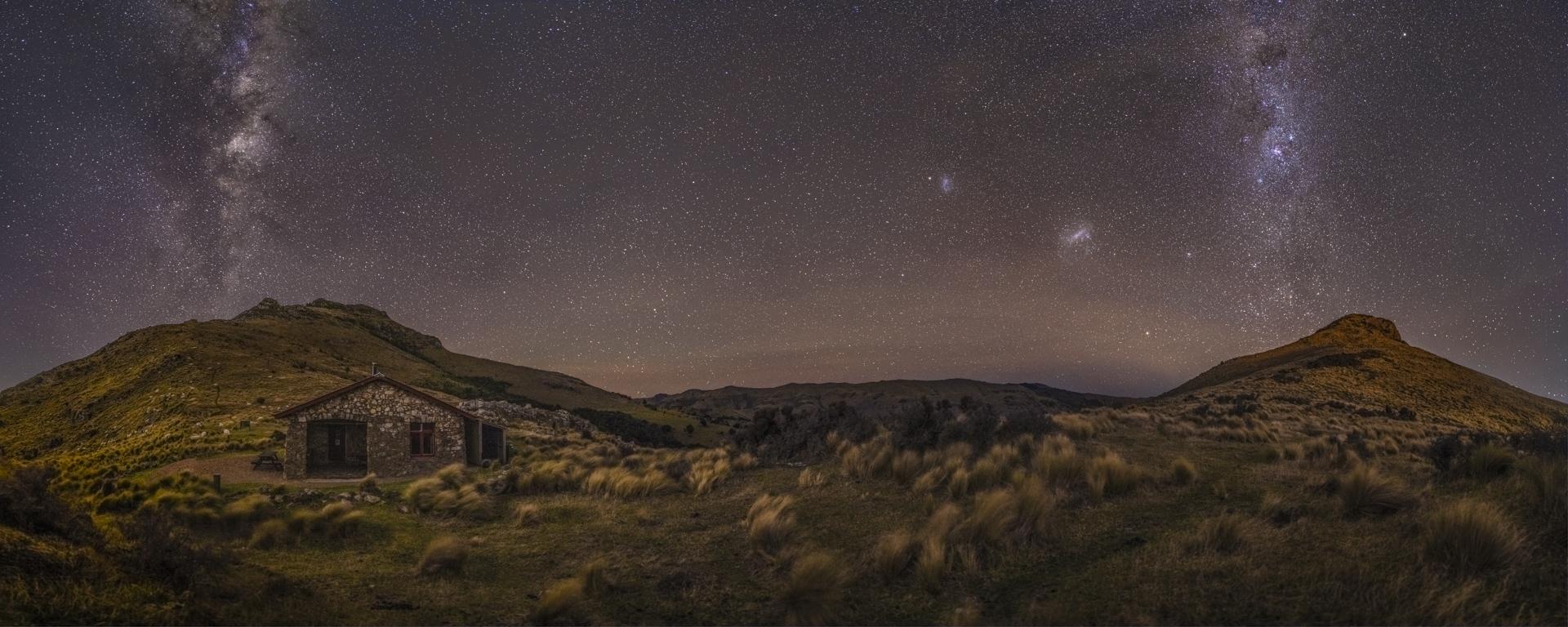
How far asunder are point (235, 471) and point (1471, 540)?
3280cm


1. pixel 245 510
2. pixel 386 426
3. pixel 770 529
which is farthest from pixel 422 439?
pixel 770 529

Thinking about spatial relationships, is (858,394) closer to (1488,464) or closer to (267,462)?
(267,462)

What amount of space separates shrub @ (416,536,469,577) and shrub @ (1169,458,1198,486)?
40.0 ft

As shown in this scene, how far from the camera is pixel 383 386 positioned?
2748 cm

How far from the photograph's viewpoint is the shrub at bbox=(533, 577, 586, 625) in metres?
7.79

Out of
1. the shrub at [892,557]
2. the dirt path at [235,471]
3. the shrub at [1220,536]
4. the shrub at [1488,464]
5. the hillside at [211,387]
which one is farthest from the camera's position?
the hillside at [211,387]

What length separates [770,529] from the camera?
10.4 m

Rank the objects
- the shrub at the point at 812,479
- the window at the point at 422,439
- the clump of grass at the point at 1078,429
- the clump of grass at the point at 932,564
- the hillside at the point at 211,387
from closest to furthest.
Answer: the clump of grass at the point at 932,564, the shrub at the point at 812,479, the clump of grass at the point at 1078,429, the window at the point at 422,439, the hillside at the point at 211,387

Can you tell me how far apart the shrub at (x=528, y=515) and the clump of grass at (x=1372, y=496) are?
14340mm

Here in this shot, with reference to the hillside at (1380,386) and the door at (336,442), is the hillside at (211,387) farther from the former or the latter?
the hillside at (1380,386)

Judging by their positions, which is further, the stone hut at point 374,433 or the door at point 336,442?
the door at point 336,442

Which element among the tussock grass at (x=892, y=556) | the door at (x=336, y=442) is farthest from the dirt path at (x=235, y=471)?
the tussock grass at (x=892, y=556)

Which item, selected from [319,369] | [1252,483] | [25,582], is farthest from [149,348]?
[1252,483]

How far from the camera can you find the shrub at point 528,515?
1412 cm
